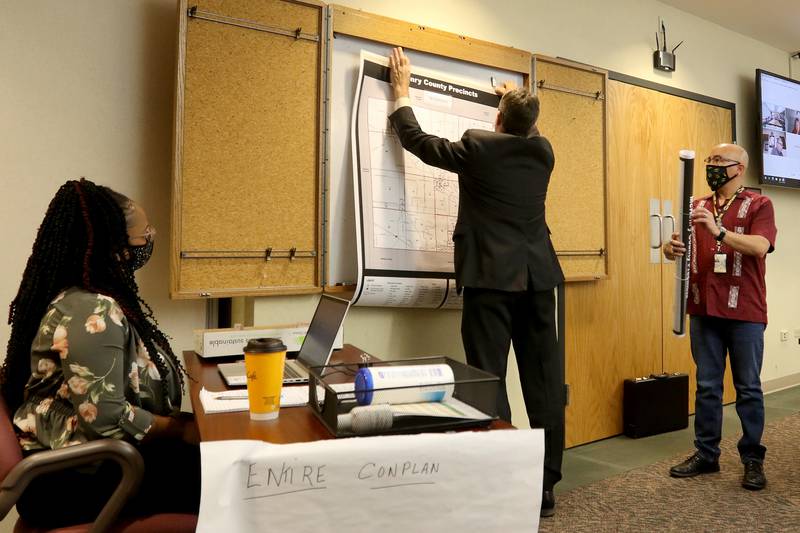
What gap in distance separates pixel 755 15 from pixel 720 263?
2.50 m

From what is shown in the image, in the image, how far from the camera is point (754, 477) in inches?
102

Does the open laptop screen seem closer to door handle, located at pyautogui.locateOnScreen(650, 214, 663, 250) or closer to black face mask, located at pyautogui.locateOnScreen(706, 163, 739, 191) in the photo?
black face mask, located at pyautogui.locateOnScreen(706, 163, 739, 191)

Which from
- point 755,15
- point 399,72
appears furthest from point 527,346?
point 755,15

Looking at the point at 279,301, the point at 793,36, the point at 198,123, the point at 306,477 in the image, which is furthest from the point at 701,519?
the point at 793,36

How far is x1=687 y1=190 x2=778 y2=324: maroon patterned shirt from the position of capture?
105 inches

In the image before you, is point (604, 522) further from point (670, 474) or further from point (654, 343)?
point (654, 343)

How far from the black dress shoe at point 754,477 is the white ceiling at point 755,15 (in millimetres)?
2889

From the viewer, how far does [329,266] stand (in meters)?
2.32

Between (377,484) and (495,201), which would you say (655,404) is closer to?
(495,201)

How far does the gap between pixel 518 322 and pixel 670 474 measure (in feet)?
3.80

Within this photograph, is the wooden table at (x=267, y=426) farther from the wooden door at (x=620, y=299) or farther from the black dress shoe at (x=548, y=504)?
the wooden door at (x=620, y=299)

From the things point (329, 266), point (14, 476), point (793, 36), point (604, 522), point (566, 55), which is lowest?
point (604, 522)

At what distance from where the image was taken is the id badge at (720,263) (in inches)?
107

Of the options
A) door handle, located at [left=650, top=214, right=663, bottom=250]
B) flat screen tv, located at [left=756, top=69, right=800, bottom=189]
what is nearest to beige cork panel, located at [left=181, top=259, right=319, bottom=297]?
door handle, located at [left=650, top=214, right=663, bottom=250]
